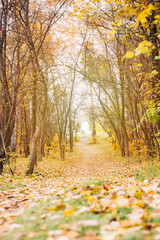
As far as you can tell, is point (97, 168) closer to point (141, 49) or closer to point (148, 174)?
point (148, 174)

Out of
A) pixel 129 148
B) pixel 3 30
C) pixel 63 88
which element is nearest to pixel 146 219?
pixel 3 30

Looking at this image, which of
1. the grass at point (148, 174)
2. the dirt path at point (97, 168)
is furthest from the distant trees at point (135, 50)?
the dirt path at point (97, 168)

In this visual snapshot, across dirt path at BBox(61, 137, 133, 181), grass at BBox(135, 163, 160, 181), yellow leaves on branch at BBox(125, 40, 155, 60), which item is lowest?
dirt path at BBox(61, 137, 133, 181)

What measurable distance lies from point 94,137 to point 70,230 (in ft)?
100

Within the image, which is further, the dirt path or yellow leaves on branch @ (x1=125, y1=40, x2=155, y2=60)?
the dirt path

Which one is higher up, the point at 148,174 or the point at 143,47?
the point at 143,47

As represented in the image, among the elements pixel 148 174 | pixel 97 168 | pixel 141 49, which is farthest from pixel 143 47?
pixel 97 168

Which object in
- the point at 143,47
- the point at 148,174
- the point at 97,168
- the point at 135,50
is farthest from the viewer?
the point at 97,168

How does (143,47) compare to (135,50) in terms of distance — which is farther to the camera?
(135,50)

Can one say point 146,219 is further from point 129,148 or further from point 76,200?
point 129,148

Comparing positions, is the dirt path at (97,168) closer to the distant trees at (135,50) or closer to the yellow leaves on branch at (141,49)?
the distant trees at (135,50)

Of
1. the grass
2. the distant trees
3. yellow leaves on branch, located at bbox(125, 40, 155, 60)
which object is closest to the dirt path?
the distant trees

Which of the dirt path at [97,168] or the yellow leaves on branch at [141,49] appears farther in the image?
the dirt path at [97,168]

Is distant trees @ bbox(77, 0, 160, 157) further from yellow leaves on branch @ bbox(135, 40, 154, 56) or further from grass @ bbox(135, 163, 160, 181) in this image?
grass @ bbox(135, 163, 160, 181)
